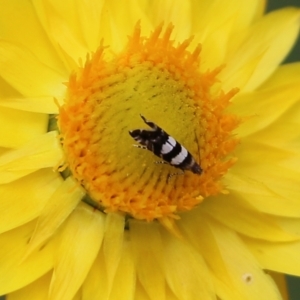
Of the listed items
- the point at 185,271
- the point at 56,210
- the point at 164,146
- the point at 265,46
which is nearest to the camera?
the point at 164,146

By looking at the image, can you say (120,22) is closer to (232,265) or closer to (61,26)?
(61,26)

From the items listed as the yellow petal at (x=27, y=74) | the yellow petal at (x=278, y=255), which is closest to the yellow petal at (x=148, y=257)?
the yellow petal at (x=278, y=255)

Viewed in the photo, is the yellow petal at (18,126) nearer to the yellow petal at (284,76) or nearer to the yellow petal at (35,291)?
the yellow petal at (35,291)

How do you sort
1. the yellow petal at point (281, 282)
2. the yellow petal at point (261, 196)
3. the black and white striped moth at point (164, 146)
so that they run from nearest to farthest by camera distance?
1. the black and white striped moth at point (164, 146)
2. the yellow petal at point (261, 196)
3. the yellow petal at point (281, 282)

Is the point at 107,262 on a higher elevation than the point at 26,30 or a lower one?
lower

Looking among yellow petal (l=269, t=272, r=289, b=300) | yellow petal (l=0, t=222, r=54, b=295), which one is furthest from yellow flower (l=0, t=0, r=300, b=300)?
yellow petal (l=269, t=272, r=289, b=300)

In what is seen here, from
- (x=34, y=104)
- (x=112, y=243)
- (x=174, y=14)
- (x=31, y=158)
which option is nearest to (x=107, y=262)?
(x=112, y=243)

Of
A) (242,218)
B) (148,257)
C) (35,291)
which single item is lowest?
(242,218)
